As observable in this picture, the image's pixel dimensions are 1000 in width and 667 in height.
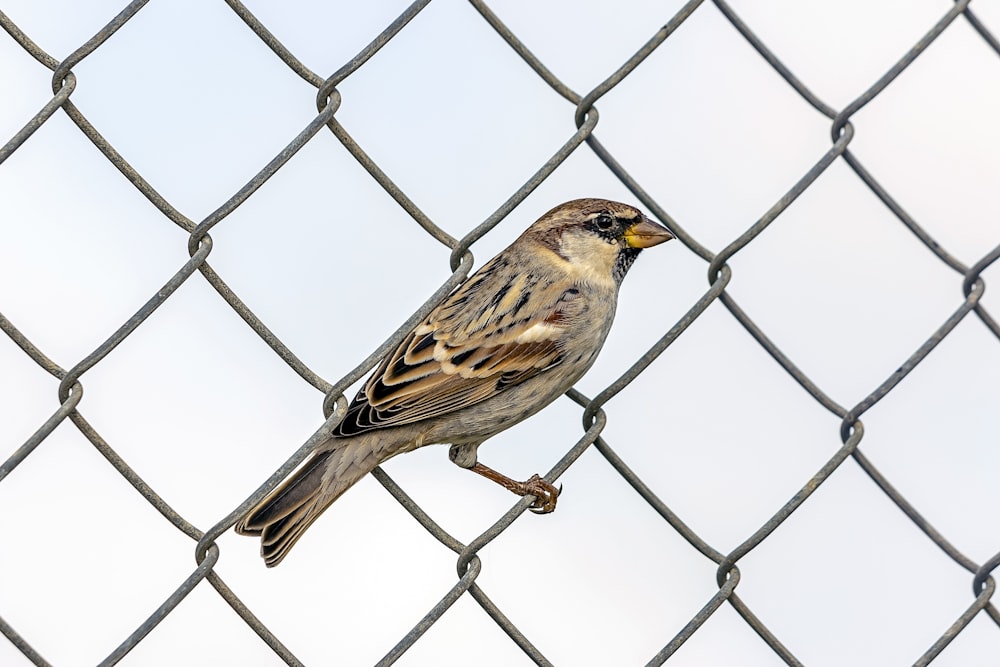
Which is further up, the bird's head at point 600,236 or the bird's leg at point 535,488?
the bird's head at point 600,236

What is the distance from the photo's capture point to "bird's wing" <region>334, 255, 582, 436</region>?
8.57ft

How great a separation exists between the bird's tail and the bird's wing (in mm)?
202

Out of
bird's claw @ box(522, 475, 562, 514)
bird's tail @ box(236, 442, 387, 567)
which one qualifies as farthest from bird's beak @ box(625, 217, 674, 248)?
bird's tail @ box(236, 442, 387, 567)

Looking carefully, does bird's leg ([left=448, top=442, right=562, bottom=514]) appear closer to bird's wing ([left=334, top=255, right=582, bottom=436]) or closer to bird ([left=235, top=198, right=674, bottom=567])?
bird ([left=235, top=198, right=674, bottom=567])

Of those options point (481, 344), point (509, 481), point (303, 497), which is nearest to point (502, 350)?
point (481, 344)

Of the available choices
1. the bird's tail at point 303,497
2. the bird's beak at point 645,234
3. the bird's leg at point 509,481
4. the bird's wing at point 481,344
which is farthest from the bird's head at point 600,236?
the bird's tail at point 303,497

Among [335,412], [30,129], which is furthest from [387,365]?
[30,129]

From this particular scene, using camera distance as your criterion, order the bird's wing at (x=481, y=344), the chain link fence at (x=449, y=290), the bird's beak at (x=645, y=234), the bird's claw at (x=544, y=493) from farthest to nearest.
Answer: the bird's beak at (x=645, y=234) < the bird's claw at (x=544, y=493) < the bird's wing at (x=481, y=344) < the chain link fence at (x=449, y=290)

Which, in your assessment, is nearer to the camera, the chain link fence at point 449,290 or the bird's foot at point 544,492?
the chain link fence at point 449,290

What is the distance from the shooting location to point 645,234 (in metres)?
2.87

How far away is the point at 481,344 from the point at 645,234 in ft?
1.69

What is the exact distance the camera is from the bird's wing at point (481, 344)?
8.57ft

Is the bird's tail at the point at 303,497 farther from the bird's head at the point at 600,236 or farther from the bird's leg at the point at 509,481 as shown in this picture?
the bird's head at the point at 600,236

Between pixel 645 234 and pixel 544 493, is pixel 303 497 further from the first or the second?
pixel 645 234
